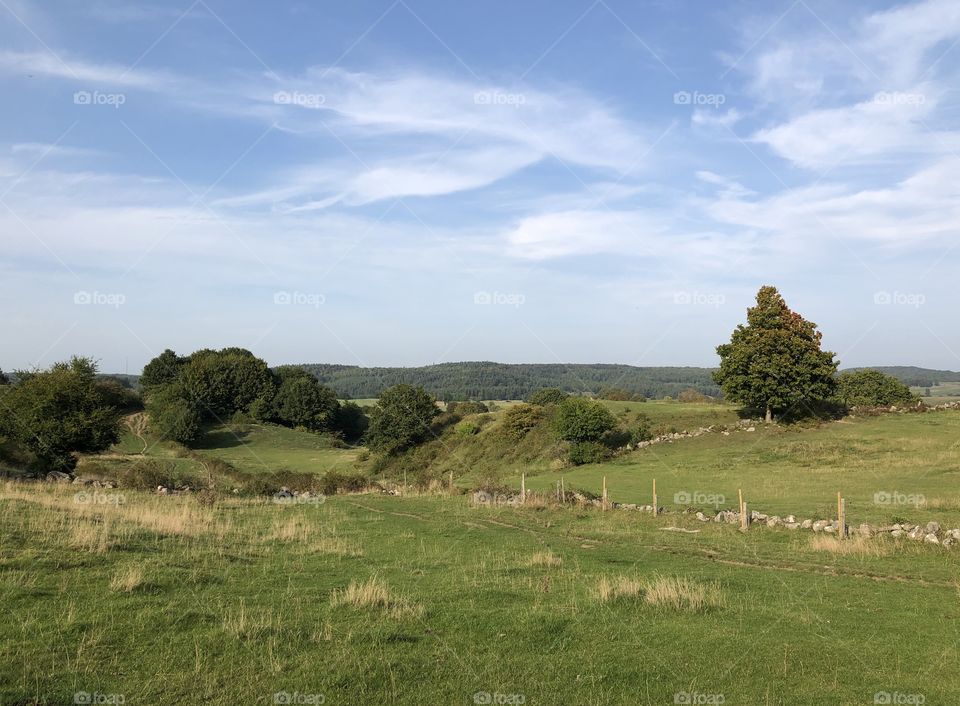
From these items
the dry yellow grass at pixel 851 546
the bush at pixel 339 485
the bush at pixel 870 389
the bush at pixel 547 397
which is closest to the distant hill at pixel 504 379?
the bush at pixel 547 397

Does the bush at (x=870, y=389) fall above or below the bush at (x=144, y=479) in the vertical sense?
above

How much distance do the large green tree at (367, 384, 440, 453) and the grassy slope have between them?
58981 mm

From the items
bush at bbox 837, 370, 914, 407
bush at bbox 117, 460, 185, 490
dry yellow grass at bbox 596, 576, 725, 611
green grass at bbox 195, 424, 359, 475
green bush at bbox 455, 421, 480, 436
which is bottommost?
green grass at bbox 195, 424, 359, 475

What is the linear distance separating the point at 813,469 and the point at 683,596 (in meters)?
30.9

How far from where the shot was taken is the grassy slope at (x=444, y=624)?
8.58m

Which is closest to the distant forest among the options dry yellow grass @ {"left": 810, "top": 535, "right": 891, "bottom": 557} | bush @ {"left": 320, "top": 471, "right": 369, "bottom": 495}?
bush @ {"left": 320, "top": 471, "right": 369, "bottom": 495}

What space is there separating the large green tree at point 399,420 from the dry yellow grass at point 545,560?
61.7m

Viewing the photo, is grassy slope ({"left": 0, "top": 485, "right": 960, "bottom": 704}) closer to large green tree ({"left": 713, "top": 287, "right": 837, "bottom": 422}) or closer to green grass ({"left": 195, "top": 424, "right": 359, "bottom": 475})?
large green tree ({"left": 713, "top": 287, "right": 837, "bottom": 422})

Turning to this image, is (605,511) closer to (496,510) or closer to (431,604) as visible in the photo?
(496,510)

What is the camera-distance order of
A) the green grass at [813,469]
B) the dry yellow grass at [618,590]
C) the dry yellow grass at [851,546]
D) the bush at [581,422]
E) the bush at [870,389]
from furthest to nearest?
the bush at [870,389]
the bush at [581,422]
the green grass at [813,469]
the dry yellow grass at [851,546]
the dry yellow grass at [618,590]

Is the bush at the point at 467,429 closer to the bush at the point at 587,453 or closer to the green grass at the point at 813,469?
Result: the bush at the point at 587,453

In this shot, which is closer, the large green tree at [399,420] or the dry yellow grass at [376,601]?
the dry yellow grass at [376,601]

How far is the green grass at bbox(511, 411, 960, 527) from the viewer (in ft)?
93.9

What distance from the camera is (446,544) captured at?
802 inches
